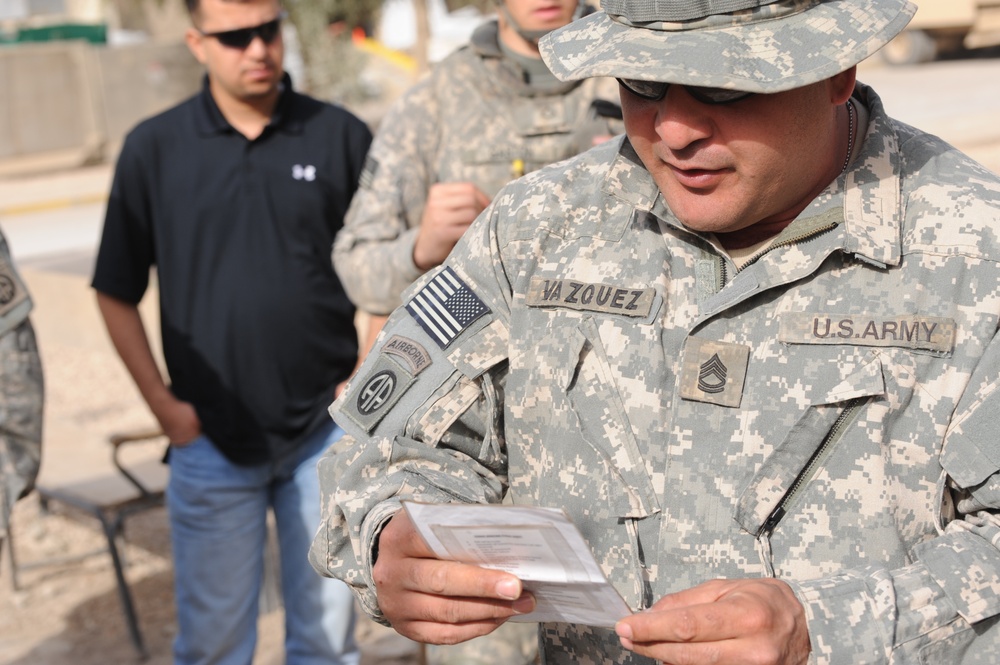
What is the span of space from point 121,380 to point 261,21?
5282 mm

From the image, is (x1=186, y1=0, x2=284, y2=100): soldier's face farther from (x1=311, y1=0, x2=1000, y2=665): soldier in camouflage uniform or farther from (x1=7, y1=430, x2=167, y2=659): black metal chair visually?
(x1=311, y1=0, x2=1000, y2=665): soldier in camouflage uniform

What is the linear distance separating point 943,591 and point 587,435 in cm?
53

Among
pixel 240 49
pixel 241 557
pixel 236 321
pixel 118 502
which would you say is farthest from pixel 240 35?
pixel 118 502

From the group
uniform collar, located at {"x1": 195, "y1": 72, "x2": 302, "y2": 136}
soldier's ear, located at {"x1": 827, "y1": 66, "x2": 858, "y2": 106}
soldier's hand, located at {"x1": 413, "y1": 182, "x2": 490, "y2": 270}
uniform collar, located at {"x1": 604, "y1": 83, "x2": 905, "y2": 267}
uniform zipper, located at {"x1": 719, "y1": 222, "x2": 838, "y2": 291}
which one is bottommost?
uniform collar, located at {"x1": 195, "y1": 72, "x2": 302, "y2": 136}

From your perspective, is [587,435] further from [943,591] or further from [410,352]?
[943,591]

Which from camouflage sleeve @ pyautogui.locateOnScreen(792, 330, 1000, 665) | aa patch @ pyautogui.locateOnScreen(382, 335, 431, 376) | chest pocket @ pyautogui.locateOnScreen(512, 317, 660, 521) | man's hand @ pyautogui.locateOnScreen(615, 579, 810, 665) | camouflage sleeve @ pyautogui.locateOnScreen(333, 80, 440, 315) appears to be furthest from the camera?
camouflage sleeve @ pyautogui.locateOnScreen(333, 80, 440, 315)

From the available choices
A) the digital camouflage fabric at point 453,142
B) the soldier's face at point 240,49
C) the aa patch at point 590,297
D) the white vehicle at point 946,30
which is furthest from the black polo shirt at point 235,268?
the white vehicle at point 946,30

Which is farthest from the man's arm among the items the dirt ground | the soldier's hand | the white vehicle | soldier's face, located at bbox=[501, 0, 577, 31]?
the white vehicle

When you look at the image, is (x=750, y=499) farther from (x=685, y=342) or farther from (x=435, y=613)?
(x=435, y=613)

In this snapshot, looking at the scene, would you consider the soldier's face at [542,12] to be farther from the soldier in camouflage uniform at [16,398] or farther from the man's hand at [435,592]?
the man's hand at [435,592]

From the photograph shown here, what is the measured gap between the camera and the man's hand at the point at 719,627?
148 centimetres

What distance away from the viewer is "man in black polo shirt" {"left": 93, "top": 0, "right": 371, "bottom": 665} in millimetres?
3762

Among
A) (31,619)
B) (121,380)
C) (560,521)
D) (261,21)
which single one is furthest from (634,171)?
(121,380)

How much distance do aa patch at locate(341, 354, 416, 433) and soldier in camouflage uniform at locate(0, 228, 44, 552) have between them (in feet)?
5.01
